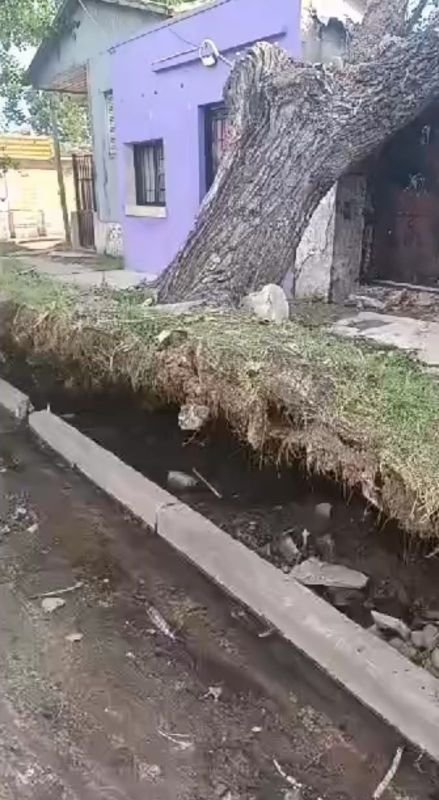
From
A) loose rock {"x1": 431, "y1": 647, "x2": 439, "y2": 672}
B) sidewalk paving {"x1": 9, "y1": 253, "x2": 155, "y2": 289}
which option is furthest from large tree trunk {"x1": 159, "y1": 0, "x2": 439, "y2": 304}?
loose rock {"x1": 431, "y1": 647, "x2": 439, "y2": 672}

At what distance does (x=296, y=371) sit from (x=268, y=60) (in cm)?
343

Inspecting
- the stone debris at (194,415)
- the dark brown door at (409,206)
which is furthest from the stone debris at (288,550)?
the dark brown door at (409,206)

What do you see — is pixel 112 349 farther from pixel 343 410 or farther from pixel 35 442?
pixel 343 410

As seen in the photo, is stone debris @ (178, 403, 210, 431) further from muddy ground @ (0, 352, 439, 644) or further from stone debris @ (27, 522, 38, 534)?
stone debris @ (27, 522, 38, 534)

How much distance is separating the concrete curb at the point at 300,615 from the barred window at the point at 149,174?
7.20 meters

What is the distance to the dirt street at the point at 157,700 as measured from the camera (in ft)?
6.93

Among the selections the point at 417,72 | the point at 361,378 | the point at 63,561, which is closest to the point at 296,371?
the point at 361,378

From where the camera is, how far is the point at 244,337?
436 centimetres

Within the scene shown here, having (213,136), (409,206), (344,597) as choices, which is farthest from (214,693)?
(213,136)

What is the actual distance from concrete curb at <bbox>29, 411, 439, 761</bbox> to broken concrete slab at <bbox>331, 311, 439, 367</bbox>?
78.1 inches

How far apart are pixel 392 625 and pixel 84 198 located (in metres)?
13.6

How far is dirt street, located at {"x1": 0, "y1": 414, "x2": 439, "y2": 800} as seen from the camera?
2113 mm

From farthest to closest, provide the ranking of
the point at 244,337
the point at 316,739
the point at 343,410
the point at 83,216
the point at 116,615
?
1. the point at 83,216
2. the point at 244,337
3. the point at 343,410
4. the point at 116,615
5. the point at 316,739

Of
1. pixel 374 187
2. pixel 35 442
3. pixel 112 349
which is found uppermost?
pixel 374 187
